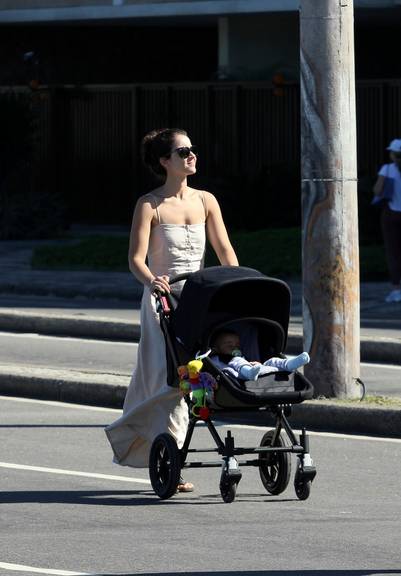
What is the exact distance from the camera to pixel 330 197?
1179 centimetres

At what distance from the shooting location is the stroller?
8.70 m

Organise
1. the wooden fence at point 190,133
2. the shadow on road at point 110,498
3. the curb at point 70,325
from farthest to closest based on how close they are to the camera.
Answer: the wooden fence at point 190,133
the curb at point 70,325
the shadow on road at point 110,498

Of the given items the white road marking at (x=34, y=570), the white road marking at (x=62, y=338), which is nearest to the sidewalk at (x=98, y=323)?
the white road marking at (x=62, y=338)

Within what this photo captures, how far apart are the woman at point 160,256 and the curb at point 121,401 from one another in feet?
4.58

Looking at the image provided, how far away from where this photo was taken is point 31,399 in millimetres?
13164

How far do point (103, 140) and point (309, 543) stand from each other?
83.0ft

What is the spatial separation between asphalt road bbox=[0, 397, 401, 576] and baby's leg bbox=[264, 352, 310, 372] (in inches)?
28.4

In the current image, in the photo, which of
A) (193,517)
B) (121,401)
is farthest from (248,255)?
(193,517)

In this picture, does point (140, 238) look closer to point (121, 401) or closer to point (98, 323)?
point (121, 401)

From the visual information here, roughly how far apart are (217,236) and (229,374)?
1.06 meters

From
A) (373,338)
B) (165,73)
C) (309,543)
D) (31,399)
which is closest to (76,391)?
(31,399)

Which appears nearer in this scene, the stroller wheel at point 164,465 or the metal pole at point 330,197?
the stroller wheel at point 164,465

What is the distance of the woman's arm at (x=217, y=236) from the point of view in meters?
9.52

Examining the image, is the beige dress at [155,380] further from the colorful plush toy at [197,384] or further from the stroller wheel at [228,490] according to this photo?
the stroller wheel at [228,490]
